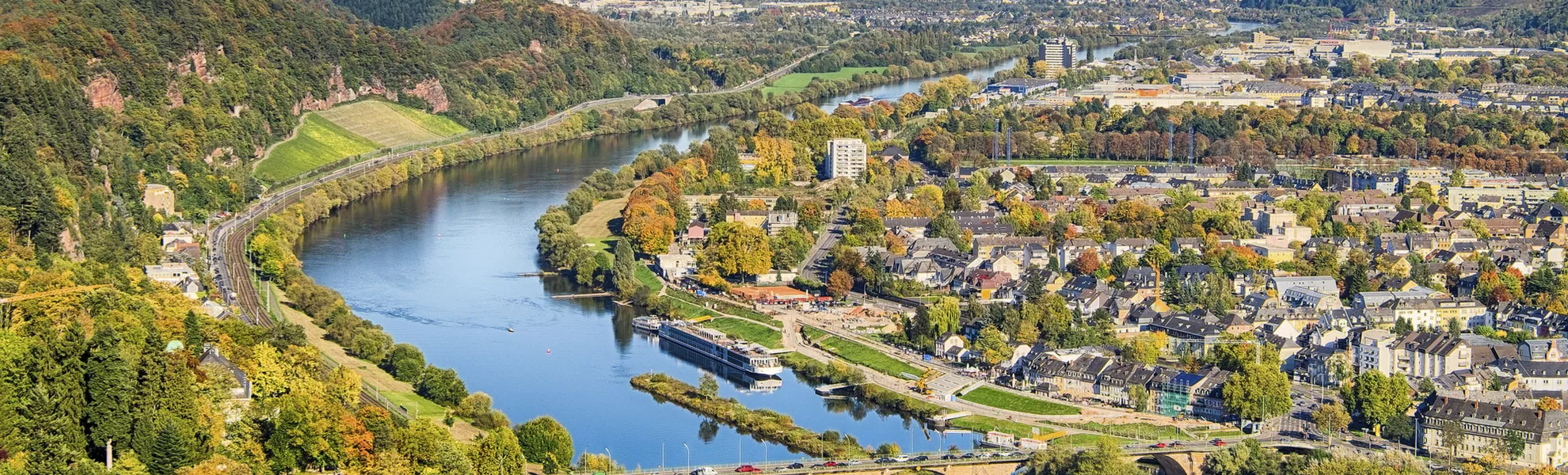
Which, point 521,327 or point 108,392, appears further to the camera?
point 521,327

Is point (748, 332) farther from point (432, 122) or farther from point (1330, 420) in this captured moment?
point (432, 122)

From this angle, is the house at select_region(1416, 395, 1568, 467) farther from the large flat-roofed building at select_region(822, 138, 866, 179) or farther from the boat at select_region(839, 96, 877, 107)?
the boat at select_region(839, 96, 877, 107)

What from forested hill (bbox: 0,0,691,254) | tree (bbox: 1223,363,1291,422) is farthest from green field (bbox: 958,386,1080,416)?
forested hill (bbox: 0,0,691,254)

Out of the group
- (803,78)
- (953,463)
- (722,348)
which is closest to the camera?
(953,463)

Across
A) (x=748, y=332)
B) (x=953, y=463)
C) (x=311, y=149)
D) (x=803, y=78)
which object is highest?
(x=953, y=463)

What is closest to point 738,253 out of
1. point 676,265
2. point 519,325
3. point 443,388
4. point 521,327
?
point 676,265

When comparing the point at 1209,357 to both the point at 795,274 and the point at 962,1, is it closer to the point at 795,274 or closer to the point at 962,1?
Result: the point at 795,274

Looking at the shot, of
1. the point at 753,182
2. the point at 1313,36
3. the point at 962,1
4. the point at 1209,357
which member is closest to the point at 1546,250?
the point at 1209,357
